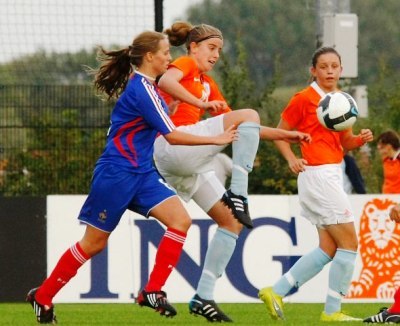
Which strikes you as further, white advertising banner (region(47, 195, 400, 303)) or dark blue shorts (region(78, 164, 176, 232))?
white advertising banner (region(47, 195, 400, 303))

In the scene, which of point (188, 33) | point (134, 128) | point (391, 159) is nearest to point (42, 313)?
point (134, 128)

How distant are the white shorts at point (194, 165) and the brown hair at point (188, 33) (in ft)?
2.22

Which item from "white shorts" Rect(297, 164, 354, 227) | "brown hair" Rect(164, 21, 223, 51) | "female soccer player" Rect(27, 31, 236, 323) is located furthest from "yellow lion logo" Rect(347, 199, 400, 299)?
"female soccer player" Rect(27, 31, 236, 323)

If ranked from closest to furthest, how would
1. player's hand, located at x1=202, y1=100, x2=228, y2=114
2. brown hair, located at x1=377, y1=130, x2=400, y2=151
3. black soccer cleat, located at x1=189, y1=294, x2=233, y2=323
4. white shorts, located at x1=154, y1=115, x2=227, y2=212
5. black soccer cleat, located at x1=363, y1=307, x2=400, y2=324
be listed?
black soccer cleat, located at x1=363, y1=307, x2=400, y2=324 < player's hand, located at x1=202, y1=100, x2=228, y2=114 < white shorts, located at x1=154, y1=115, x2=227, y2=212 < black soccer cleat, located at x1=189, y1=294, x2=233, y2=323 < brown hair, located at x1=377, y1=130, x2=400, y2=151

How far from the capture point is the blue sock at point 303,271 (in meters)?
11.7

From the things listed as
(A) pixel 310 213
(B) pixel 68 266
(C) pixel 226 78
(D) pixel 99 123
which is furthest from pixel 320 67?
(C) pixel 226 78

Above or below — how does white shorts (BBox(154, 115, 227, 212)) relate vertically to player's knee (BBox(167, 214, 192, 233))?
above

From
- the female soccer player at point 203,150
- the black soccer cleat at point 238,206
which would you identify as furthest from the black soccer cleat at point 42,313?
the black soccer cleat at point 238,206

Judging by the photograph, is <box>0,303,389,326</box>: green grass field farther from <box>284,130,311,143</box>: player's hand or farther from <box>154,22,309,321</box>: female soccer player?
<box>284,130,311,143</box>: player's hand

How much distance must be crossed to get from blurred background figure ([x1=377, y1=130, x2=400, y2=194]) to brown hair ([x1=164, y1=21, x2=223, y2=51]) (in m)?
5.80

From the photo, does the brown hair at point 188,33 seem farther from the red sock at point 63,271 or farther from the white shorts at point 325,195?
the red sock at point 63,271

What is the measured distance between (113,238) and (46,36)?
94.2 inches

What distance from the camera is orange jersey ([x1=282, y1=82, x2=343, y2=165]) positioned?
11508 millimetres

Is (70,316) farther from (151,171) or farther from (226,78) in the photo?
(226,78)
